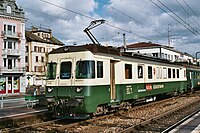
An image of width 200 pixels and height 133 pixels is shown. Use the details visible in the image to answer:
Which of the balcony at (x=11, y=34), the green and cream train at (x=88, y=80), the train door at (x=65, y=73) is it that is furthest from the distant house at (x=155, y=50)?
the train door at (x=65, y=73)

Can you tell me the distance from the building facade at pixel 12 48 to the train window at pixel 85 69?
125 feet

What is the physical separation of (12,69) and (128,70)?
38.1 metres

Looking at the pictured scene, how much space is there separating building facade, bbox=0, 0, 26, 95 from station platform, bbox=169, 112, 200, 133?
40093 millimetres

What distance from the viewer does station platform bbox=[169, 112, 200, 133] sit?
998cm

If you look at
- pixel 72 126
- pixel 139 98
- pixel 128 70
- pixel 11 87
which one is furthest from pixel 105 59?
pixel 11 87

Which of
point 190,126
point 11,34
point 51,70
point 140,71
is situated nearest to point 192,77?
point 140,71

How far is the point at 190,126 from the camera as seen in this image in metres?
10.9

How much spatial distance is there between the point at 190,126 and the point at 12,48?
44453 millimetres

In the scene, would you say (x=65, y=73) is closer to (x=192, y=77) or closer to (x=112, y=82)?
(x=112, y=82)

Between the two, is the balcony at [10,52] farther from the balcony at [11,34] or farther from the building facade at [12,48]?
the balcony at [11,34]

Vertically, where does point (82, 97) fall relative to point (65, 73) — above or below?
below

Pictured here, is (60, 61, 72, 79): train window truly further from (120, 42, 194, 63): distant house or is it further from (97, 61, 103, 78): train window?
(120, 42, 194, 63): distant house

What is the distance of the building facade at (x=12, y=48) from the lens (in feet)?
160

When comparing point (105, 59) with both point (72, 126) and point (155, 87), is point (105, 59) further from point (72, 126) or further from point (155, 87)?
point (155, 87)
